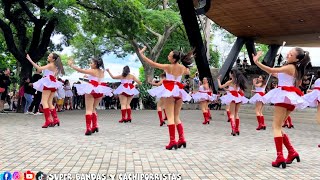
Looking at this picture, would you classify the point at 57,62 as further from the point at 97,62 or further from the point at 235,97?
the point at 235,97

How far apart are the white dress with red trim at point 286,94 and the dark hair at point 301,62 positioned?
146 millimetres

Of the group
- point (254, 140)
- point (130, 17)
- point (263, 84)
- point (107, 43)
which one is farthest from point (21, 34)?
point (107, 43)

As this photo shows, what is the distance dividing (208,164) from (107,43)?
37.5 metres

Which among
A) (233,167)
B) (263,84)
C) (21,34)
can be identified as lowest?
(233,167)

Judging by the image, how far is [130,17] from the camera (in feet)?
62.1

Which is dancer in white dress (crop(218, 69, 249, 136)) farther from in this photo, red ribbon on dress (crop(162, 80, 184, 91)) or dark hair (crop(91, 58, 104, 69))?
dark hair (crop(91, 58, 104, 69))

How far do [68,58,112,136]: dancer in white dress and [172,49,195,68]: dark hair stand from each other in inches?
107

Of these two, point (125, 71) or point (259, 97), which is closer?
point (259, 97)

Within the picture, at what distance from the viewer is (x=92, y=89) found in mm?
9383

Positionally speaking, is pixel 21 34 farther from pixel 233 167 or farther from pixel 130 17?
pixel 233 167

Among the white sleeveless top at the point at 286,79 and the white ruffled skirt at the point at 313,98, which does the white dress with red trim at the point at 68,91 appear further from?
the white sleeveless top at the point at 286,79

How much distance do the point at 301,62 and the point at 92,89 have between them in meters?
5.27

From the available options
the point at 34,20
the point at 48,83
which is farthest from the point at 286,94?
the point at 34,20

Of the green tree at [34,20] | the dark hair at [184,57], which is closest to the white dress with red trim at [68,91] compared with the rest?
the green tree at [34,20]
